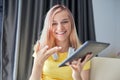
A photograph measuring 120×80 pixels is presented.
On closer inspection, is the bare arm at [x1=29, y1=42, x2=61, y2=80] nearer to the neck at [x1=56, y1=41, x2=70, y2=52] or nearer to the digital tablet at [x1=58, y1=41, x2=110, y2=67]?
the digital tablet at [x1=58, y1=41, x2=110, y2=67]

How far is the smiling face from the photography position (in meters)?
1.26

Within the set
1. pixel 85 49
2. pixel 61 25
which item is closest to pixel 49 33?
pixel 61 25

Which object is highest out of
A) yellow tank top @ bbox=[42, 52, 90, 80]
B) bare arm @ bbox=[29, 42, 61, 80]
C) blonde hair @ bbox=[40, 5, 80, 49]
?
blonde hair @ bbox=[40, 5, 80, 49]

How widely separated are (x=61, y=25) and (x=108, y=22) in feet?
2.93

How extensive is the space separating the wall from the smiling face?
2.44 feet

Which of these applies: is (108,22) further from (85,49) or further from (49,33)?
(85,49)

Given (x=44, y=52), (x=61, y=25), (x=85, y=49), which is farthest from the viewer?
(x=61, y=25)

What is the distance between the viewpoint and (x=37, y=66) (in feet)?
3.61

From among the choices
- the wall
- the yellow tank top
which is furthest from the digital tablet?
the wall

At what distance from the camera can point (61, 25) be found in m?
1.26

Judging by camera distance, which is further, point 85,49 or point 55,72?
point 55,72

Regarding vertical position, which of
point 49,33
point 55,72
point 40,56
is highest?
point 49,33

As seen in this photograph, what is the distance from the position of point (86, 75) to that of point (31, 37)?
64cm

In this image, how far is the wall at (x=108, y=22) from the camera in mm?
1955
